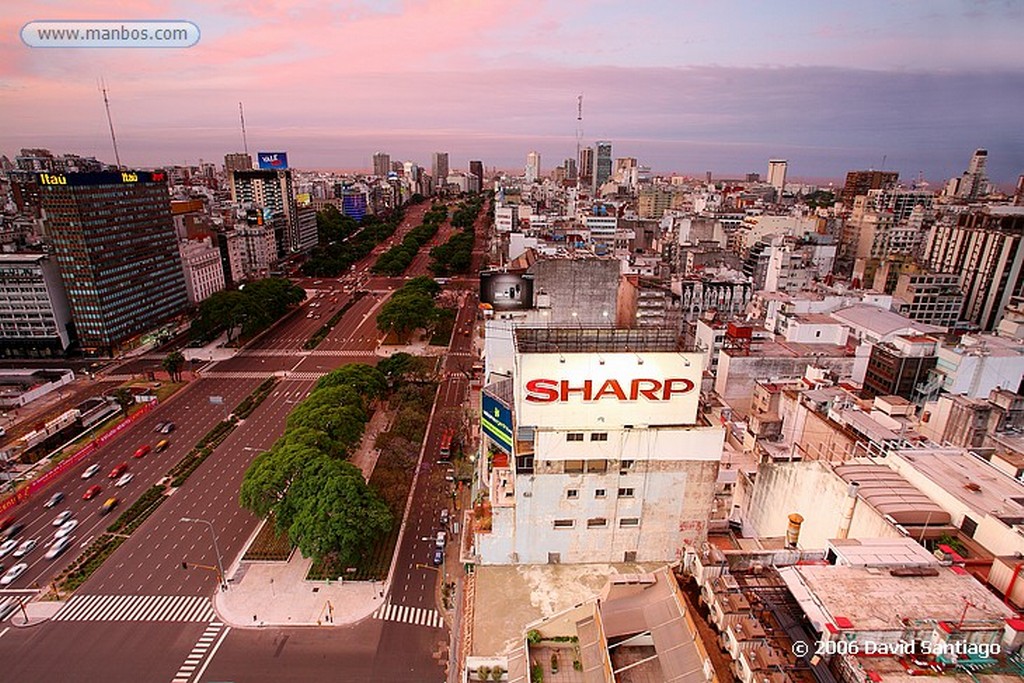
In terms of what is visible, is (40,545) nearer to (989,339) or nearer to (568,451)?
(568,451)

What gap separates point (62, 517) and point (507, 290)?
57765 millimetres

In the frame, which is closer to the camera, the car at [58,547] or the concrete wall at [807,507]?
the concrete wall at [807,507]

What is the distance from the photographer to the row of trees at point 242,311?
112m

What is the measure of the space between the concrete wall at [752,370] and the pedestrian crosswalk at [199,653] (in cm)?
6267

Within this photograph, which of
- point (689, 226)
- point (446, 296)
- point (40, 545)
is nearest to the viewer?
point (40, 545)

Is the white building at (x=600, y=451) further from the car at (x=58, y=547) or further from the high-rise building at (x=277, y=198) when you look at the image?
the high-rise building at (x=277, y=198)

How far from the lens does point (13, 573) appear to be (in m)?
52.9

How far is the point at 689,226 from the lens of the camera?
167250 mm

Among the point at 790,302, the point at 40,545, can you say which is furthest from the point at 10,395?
the point at 790,302

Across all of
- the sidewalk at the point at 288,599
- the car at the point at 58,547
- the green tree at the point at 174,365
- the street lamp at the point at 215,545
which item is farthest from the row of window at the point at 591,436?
the green tree at the point at 174,365

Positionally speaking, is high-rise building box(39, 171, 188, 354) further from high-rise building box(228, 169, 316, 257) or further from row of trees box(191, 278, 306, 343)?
high-rise building box(228, 169, 316, 257)

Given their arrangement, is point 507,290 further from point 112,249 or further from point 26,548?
point 112,249

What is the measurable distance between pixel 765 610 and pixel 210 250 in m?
150

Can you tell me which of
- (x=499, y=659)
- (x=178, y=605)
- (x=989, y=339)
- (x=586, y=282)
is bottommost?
(x=178, y=605)
